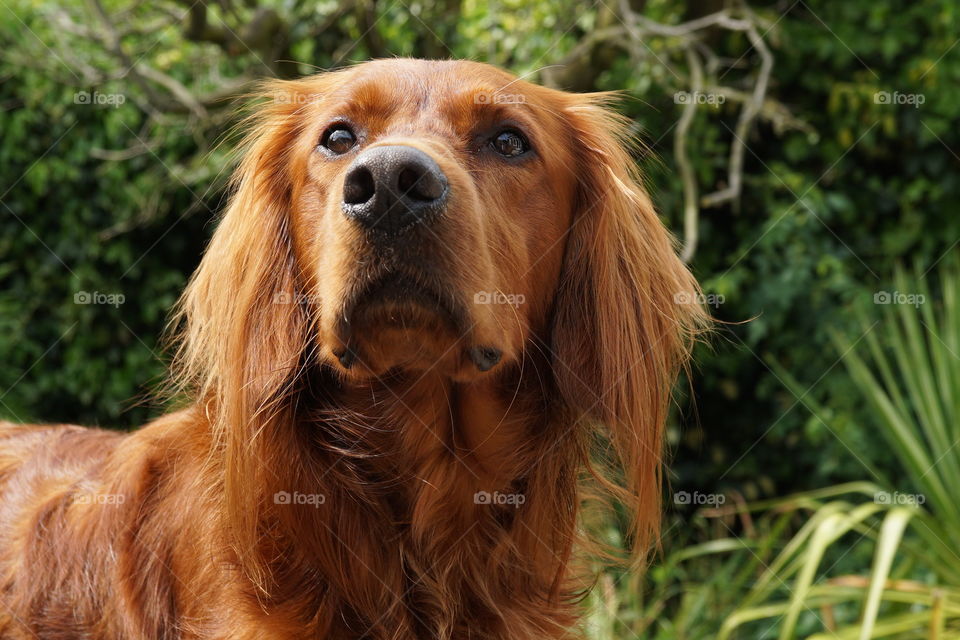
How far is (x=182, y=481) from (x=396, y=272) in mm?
922

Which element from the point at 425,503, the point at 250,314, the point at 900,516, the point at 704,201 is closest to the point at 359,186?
the point at 250,314

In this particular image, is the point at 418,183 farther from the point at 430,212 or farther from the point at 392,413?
the point at 392,413

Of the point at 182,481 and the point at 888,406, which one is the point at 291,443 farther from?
the point at 888,406

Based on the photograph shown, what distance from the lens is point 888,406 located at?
4547 millimetres

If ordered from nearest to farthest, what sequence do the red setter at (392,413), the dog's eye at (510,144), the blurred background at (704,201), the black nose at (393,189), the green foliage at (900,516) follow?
the black nose at (393,189)
the red setter at (392,413)
the dog's eye at (510,144)
the green foliage at (900,516)
the blurred background at (704,201)

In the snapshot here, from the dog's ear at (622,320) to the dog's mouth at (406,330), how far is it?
365 millimetres

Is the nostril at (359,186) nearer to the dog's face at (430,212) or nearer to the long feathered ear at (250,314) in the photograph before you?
the dog's face at (430,212)

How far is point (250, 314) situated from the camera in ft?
8.16

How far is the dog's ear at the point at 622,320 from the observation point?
2494 millimetres

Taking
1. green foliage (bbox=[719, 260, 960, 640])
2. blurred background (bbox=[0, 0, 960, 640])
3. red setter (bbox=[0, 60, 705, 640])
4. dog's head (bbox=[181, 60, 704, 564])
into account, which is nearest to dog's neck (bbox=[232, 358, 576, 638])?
red setter (bbox=[0, 60, 705, 640])

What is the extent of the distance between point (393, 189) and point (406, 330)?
327 millimetres

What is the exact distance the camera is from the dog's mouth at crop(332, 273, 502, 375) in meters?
2.07

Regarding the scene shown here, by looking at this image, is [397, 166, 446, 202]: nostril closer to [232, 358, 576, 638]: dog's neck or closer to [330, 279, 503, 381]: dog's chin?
[330, 279, 503, 381]: dog's chin

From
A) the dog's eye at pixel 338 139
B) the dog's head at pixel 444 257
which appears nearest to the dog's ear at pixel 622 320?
the dog's head at pixel 444 257
